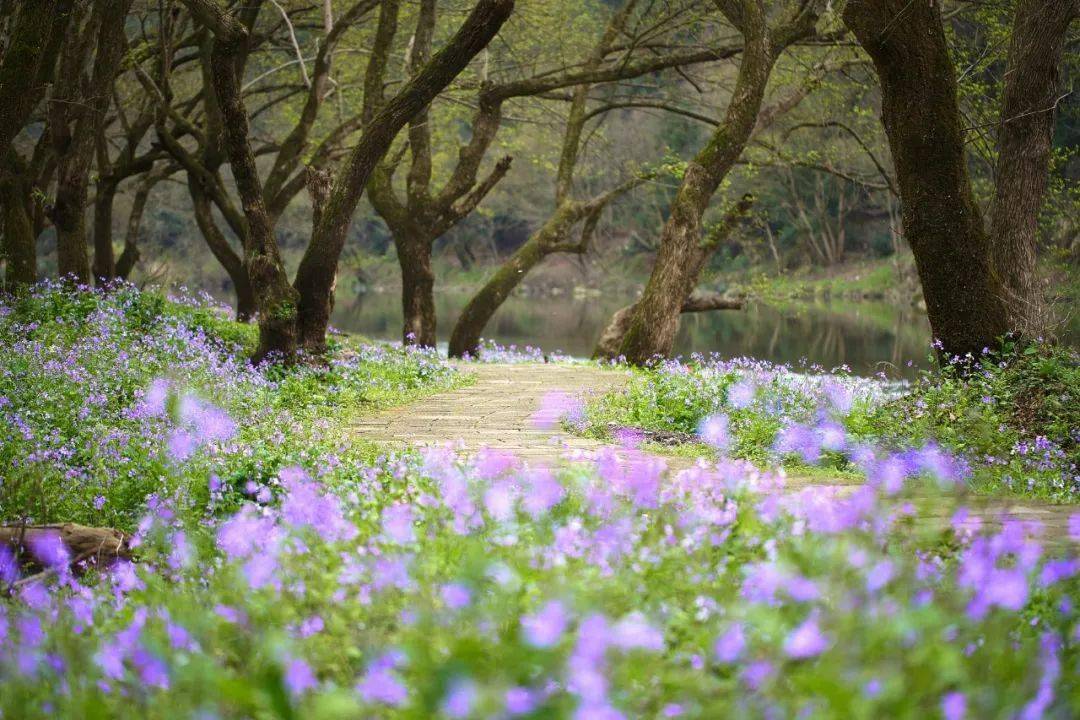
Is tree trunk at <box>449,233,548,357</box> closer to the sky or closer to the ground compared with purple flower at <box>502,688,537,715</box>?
closer to the ground

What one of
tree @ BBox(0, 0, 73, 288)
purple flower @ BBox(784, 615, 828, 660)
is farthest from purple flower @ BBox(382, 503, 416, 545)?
tree @ BBox(0, 0, 73, 288)

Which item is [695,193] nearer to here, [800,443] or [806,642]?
[800,443]

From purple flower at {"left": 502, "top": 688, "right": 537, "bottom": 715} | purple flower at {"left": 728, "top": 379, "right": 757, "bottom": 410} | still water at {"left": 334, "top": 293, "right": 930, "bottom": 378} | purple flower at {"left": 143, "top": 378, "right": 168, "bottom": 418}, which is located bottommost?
still water at {"left": 334, "top": 293, "right": 930, "bottom": 378}

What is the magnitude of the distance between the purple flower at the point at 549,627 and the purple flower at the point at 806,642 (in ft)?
1.62

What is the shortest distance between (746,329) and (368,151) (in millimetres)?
30561

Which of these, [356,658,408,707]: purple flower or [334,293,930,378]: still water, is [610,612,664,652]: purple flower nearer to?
[356,658,408,707]: purple flower

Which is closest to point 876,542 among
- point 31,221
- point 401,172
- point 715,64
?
point 31,221

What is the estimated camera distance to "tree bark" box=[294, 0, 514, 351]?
11.2 metres

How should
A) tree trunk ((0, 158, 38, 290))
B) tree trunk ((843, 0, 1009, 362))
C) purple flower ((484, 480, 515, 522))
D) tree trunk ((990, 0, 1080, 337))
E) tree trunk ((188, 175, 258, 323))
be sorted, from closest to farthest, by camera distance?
purple flower ((484, 480, 515, 522))
tree trunk ((843, 0, 1009, 362))
tree trunk ((990, 0, 1080, 337))
tree trunk ((0, 158, 38, 290))
tree trunk ((188, 175, 258, 323))

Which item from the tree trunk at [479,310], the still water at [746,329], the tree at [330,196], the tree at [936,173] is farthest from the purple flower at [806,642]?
the still water at [746,329]

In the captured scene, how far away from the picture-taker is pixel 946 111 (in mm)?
8539

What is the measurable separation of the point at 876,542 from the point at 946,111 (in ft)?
20.7

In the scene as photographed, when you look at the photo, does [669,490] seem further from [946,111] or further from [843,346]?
[843,346]

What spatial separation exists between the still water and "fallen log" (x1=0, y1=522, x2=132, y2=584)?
52.5 ft
